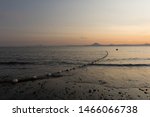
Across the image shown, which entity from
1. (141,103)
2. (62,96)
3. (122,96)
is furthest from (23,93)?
(141,103)

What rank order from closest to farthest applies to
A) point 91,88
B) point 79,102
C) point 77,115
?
point 77,115, point 79,102, point 91,88

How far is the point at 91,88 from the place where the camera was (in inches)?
620

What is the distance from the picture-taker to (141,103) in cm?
1136

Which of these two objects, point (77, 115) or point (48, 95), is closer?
point (77, 115)

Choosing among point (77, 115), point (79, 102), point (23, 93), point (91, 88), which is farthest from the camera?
point (91, 88)

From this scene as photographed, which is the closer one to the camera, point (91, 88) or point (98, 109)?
point (98, 109)

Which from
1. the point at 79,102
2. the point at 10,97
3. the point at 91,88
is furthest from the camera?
the point at 91,88

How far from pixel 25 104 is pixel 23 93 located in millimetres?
3459

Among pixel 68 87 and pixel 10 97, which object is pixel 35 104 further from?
pixel 68 87

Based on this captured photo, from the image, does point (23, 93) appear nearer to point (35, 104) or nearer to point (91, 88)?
point (35, 104)

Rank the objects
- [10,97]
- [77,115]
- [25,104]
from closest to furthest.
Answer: [77,115] < [25,104] < [10,97]

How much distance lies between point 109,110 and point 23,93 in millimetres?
6551

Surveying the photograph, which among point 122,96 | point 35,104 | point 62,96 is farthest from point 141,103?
point 35,104

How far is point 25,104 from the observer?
10.8 metres
